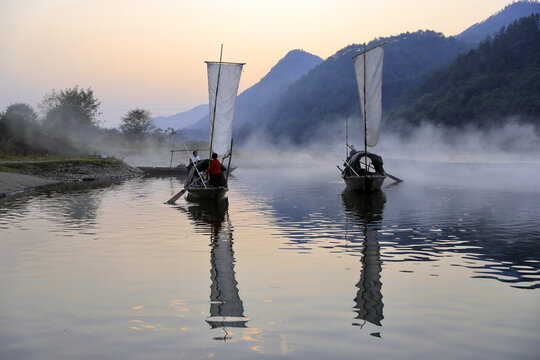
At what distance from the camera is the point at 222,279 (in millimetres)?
11266

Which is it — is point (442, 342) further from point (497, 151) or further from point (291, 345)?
point (497, 151)

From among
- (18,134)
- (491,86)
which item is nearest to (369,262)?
(18,134)

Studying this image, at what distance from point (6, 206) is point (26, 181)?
13.9 meters

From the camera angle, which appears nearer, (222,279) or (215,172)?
(222,279)

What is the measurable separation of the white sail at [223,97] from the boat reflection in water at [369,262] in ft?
27.4

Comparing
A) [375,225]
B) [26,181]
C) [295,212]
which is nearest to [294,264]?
[375,225]

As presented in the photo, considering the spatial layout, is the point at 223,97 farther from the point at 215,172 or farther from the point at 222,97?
the point at 215,172

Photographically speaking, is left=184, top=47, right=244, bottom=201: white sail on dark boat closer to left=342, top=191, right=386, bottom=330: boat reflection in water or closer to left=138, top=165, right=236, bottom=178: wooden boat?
left=342, top=191, right=386, bottom=330: boat reflection in water

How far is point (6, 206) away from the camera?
85.9ft

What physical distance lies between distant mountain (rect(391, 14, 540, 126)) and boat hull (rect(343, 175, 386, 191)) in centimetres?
9516

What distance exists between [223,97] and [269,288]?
23862 mm

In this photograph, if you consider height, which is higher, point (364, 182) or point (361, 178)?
point (361, 178)

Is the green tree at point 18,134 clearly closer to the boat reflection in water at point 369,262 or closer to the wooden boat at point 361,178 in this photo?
the wooden boat at point 361,178

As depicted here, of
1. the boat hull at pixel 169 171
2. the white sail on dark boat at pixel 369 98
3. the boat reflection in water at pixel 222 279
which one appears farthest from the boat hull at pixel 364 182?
the boat hull at pixel 169 171
